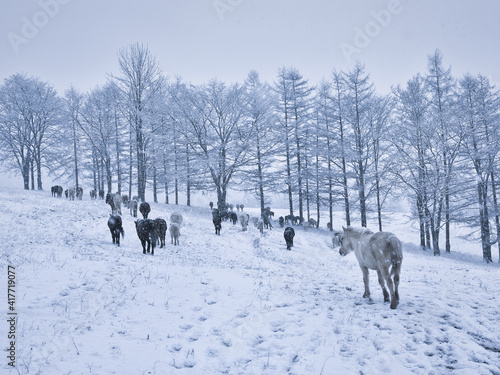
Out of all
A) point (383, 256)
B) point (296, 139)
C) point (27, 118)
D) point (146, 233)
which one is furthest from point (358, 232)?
point (27, 118)

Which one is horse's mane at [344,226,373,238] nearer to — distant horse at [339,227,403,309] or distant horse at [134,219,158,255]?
distant horse at [339,227,403,309]

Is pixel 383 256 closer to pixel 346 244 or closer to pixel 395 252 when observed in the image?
pixel 395 252

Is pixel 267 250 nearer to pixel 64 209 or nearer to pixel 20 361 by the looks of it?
pixel 20 361

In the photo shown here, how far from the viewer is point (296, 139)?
24.8m

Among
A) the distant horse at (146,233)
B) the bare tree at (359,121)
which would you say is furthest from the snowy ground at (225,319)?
the bare tree at (359,121)

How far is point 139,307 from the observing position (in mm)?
5203

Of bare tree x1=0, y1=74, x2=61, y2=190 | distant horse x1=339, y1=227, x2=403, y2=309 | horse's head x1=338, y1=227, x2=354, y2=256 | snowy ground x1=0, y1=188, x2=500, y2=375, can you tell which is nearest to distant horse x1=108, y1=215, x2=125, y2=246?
snowy ground x1=0, y1=188, x2=500, y2=375

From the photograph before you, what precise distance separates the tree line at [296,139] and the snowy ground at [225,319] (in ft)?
35.6

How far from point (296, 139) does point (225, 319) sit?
21.5 meters

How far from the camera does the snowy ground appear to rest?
11.9ft

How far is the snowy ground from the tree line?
427 inches

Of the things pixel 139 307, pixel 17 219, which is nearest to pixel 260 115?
pixel 17 219

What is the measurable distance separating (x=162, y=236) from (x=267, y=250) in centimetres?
528

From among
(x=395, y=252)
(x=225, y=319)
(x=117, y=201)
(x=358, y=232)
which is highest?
(x=117, y=201)
